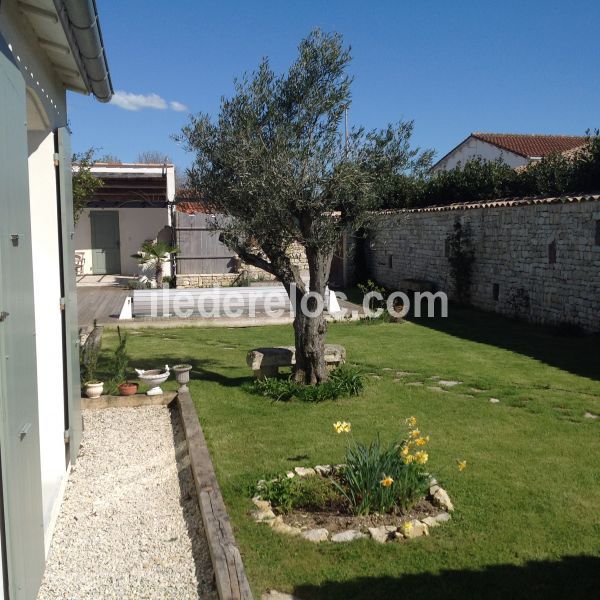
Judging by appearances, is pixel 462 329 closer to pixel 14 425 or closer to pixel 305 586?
pixel 305 586

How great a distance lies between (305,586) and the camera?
390 centimetres

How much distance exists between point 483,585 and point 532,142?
30.0 metres

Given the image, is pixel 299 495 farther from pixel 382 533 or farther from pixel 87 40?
pixel 87 40

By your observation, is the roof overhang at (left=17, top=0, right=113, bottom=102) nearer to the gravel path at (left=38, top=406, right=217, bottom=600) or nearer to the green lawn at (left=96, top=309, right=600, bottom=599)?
the gravel path at (left=38, top=406, right=217, bottom=600)

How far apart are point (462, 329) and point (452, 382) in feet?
17.1

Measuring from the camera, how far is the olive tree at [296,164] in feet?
25.0

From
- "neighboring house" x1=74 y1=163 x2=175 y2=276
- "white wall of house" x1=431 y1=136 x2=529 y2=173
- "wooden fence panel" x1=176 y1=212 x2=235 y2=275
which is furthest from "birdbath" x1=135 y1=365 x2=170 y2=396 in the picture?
"white wall of house" x1=431 y1=136 x2=529 y2=173

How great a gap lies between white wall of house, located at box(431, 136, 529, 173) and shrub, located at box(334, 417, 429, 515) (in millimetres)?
23505

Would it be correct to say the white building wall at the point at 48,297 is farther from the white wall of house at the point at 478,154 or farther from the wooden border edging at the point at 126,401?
the white wall of house at the point at 478,154

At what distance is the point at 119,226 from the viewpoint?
25.1 m

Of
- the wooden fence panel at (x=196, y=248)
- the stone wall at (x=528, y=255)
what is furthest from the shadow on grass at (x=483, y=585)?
the wooden fence panel at (x=196, y=248)

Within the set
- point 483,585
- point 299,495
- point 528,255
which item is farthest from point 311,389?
point 528,255

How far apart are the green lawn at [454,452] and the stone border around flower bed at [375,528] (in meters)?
0.08

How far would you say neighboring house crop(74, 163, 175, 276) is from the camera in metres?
24.1
